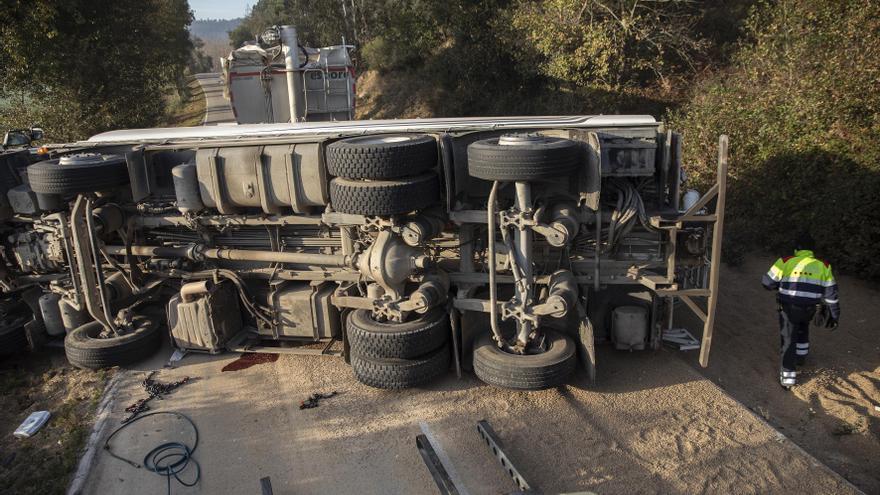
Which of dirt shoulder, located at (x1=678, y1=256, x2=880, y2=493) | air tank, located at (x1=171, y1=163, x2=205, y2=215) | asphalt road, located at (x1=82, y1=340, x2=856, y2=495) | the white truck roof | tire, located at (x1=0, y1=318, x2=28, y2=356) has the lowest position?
dirt shoulder, located at (x1=678, y1=256, x2=880, y2=493)

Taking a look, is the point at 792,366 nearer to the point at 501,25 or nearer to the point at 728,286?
the point at 728,286

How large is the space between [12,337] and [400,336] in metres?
5.27

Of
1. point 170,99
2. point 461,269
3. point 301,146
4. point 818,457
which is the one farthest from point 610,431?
point 170,99

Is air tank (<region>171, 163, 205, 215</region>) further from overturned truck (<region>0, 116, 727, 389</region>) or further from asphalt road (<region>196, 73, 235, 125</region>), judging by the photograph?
asphalt road (<region>196, 73, 235, 125</region>)

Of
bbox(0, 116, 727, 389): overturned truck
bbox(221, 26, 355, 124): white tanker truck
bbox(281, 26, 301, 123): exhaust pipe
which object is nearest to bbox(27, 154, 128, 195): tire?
bbox(0, 116, 727, 389): overturned truck

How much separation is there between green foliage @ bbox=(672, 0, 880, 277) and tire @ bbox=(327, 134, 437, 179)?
6725mm

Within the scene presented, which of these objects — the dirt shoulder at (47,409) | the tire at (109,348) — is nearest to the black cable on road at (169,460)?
the dirt shoulder at (47,409)

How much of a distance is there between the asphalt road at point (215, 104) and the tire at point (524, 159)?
1934 cm

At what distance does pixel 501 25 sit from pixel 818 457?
16.8 m

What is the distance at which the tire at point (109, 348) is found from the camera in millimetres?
7199

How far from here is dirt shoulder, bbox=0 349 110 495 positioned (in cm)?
560

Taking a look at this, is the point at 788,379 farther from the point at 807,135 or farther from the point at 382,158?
the point at 807,135

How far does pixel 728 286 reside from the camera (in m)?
9.40

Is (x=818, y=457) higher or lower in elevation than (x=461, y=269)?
lower
